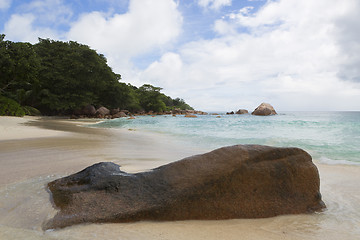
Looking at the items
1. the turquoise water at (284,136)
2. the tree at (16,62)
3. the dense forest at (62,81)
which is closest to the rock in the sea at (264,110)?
the turquoise water at (284,136)

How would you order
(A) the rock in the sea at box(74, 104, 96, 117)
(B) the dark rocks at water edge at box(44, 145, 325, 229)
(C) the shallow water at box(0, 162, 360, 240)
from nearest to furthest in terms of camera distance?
1. (C) the shallow water at box(0, 162, 360, 240)
2. (B) the dark rocks at water edge at box(44, 145, 325, 229)
3. (A) the rock in the sea at box(74, 104, 96, 117)

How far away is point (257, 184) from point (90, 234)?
166 cm

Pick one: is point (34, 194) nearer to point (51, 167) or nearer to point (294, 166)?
point (51, 167)

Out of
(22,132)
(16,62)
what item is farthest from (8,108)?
(22,132)

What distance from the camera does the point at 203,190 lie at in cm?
219

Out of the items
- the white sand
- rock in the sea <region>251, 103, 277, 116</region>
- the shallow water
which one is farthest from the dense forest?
rock in the sea <region>251, 103, 277, 116</region>

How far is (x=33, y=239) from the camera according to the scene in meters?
1.60

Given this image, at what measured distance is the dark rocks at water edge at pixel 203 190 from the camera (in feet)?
6.66

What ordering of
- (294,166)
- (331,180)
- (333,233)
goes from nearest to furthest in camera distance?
(333,233)
(294,166)
(331,180)

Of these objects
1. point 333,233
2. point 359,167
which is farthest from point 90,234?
point 359,167

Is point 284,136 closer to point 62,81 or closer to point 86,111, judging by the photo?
point 62,81

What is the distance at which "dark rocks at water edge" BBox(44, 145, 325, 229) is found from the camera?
6.66 feet

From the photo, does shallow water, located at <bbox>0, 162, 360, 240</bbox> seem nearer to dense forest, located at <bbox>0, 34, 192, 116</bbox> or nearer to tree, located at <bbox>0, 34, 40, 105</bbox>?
tree, located at <bbox>0, 34, 40, 105</bbox>

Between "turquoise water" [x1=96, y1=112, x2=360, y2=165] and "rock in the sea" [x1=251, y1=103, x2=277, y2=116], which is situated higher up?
"rock in the sea" [x1=251, y1=103, x2=277, y2=116]
